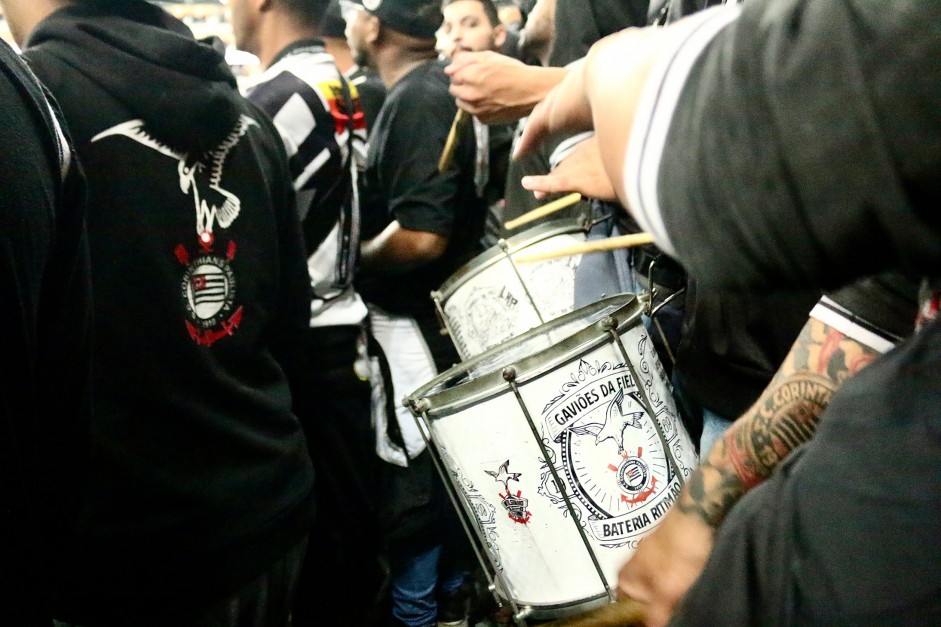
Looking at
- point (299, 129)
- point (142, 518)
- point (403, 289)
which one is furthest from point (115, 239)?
point (403, 289)

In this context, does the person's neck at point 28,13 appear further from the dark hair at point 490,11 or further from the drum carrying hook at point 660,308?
the dark hair at point 490,11

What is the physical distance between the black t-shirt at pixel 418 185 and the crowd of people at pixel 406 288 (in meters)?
0.01

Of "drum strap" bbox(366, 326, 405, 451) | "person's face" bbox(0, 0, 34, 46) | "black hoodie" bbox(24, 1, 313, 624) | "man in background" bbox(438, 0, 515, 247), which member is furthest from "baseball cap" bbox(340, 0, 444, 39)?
"person's face" bbox(0, 0, 34, 46)

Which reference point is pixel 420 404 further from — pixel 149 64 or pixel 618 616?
pixel 149 64

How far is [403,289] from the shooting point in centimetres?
234

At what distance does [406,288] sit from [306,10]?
922 mm

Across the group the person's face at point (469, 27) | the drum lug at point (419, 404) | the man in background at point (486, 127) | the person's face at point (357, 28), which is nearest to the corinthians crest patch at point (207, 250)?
the drum lug at point (419, 404)

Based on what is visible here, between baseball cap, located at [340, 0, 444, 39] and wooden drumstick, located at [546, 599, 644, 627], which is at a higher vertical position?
baseball cap, located at [340, 0, 444, 39]

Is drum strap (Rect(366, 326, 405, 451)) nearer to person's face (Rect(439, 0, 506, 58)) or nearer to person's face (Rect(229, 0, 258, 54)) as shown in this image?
person's face (Rect(229, 0, 258, 54))

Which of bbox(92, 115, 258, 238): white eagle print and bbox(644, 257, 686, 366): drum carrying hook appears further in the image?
bbox(644, 257, 686, 366): drum carrying hook

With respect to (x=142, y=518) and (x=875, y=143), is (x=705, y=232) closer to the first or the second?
(x=875, y=143)

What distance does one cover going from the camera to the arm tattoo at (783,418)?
28.8 inches

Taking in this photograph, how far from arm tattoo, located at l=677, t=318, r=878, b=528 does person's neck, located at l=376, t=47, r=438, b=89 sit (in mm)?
1983

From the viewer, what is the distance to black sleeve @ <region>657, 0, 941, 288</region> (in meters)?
0.33
